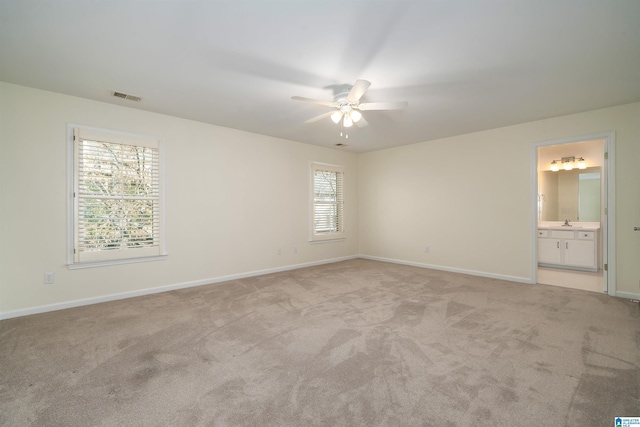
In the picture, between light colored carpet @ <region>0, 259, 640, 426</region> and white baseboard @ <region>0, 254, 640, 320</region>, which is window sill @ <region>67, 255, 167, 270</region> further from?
light colored carpet @ <region>0, 259, 640, 426</region>

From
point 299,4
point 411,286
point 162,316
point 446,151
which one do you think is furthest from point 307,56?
point 446,151

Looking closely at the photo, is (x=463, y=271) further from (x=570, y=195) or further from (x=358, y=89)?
(x=358, y=89)

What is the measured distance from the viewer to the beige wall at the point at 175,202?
320 centimetres

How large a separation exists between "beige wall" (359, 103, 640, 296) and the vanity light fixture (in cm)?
252

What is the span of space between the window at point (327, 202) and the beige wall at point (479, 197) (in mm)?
713

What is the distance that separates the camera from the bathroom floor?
4.36 meters

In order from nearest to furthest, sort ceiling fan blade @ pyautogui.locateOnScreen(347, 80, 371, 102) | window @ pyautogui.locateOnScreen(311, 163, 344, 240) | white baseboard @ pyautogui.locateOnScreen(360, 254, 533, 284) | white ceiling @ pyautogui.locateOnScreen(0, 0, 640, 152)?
white ceiling @ pyautogui.locateOnScreen(0, 0, 640, 152)
ceiling fan blade @ pyautogui.locateOnScreen(347, 80, 371, 102)
white baseboard @ pyautogui.locateOnScreen(360, 254, 533, 284)
window @ pyautogui.locateOnScreen(311, 163, 344, 240)

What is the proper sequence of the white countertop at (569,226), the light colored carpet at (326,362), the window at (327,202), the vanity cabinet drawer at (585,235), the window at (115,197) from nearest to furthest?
the light colored carpet at (326,362) → the window at (115,197) → the vanity cabinet drawer at (585,235) → the white countertop at (569,226) → the window at (327,202)

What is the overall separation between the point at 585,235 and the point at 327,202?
4.95m

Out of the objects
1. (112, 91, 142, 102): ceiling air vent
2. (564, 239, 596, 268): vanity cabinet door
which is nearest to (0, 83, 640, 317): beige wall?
(112, 91, 142, 102): ceiling air vent

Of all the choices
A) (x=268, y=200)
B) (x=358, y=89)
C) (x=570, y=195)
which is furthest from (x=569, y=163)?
(x=268, y=200)

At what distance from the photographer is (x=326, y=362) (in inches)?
87.6

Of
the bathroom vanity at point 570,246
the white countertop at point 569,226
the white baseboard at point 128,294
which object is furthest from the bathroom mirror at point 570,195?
the white baseboard at point 128,294

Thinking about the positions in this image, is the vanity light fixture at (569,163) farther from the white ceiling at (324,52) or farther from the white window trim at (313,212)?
the white window trim at (313,212)
